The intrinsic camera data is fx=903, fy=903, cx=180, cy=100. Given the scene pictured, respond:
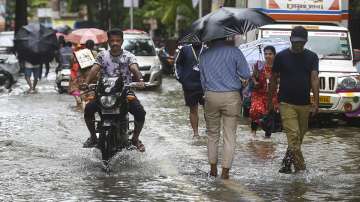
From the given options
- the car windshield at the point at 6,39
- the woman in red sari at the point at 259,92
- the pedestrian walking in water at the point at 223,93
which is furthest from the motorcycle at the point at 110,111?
the car windshield at the point at 6,39

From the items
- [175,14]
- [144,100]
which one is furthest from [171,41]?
[144,100]

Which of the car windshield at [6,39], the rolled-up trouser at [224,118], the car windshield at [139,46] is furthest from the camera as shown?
the car windshield at [6,39]

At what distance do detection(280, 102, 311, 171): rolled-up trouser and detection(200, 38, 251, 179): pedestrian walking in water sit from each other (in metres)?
0.68

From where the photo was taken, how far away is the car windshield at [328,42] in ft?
60.5

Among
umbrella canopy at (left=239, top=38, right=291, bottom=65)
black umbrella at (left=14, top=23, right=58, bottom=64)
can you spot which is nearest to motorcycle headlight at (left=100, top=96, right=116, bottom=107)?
umbrella canopy at (left=239, top=38, right=291, bottom=65)

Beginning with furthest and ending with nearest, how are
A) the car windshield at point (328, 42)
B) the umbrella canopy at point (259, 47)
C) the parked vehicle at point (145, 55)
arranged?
1. the parked vehicle at point (145, 55)
2. the car windshield at point (328, 42)
3. the umbrella canopy at point (259, 47)

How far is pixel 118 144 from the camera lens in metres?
11.3

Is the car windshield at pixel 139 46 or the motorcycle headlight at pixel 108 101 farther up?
the motorcycle headlight at pixel 108 101

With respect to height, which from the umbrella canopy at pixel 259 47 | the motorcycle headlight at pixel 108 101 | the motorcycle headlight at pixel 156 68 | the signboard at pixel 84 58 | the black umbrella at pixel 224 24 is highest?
the black umbrella at pixel 224 24

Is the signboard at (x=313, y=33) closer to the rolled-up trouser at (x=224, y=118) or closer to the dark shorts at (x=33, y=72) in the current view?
the rolled-up trouser at (x=224, y=118)

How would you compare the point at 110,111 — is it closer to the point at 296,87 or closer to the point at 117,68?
the point at 117,68

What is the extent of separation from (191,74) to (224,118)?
451 cm

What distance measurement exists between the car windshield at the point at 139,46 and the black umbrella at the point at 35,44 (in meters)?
2.45

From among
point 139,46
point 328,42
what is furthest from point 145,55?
point 328,42
